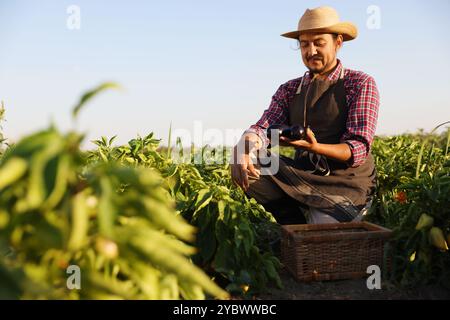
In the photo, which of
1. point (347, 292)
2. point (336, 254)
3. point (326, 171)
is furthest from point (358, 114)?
point (347, 292)

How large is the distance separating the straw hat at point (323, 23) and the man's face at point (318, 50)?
0.04m

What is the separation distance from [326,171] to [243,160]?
2.01 feet

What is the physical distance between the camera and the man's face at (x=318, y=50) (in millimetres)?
2848

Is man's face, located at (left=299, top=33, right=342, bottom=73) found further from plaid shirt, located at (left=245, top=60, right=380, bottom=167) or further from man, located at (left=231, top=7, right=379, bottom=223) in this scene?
plaid shirt, located at (left=245, top=60, right=380, bottom=167)

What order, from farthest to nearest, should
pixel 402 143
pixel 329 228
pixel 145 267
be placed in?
pixel 402 143, pixel 329 228, pixel 145 267

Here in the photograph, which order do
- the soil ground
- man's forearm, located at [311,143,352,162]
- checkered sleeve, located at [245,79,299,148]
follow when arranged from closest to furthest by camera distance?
the soil ground
man's forearm, located at [311,143,352,162]
checkered sleeve, located at [245,79,299,148]

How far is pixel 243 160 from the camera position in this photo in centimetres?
265

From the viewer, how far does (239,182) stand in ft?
9.00

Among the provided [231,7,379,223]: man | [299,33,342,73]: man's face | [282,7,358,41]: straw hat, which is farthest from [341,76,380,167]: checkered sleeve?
[282,7,358,41]: straw hat

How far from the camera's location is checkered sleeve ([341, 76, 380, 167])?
8.87ft

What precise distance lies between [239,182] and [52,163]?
179 cm
